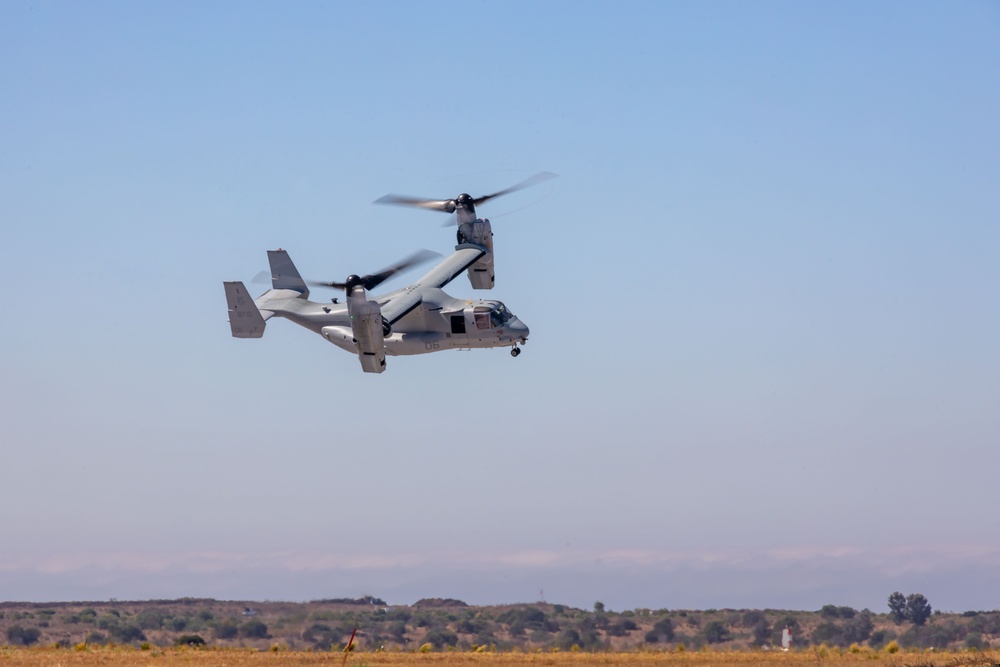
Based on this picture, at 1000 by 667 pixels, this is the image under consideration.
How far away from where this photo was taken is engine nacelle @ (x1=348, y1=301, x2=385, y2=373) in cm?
6116

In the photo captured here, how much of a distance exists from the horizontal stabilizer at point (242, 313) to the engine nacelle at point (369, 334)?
342 inches

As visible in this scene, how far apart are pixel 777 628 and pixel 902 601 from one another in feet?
62.4

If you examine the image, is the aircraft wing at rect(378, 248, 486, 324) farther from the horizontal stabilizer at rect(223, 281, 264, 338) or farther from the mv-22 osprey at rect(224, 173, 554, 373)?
the horizontal stabilizer at rect(223, 281, 264, 338)

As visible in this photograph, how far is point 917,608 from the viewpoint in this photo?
4311 inches

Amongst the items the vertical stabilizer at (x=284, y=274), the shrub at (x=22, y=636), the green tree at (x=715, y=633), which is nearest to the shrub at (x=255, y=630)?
the shrub at (x=22, y=636)

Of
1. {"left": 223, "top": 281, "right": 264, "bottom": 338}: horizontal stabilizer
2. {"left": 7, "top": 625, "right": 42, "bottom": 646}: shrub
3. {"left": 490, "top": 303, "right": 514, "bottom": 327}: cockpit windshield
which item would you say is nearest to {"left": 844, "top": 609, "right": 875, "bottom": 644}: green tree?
{"left": 490, "top": 303, "right": 514, "bottom": 327}: cockpit windshield

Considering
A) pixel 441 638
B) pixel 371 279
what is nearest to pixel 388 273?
pixel 371 279

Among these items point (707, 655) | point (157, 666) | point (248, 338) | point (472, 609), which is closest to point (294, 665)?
point (157, 666)

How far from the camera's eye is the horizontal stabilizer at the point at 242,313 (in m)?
69.3

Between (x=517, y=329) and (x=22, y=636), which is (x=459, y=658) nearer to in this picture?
(x=517, y=329)

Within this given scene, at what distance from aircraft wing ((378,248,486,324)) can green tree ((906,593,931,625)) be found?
5366 cm

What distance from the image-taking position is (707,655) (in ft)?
185

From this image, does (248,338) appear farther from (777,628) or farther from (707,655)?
(777,628)

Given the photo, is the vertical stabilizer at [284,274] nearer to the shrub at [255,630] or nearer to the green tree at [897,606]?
the shrub at [255,630]
